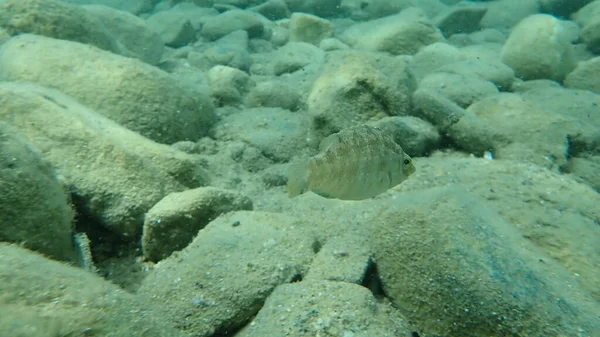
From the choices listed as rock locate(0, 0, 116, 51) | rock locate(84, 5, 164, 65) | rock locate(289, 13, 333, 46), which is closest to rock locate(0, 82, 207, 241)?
rock locate(0, 0, 116, 51)

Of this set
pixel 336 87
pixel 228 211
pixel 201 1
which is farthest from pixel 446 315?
pixel 201 1

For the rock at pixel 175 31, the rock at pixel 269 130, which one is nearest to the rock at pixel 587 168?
the rock at pixel 269 130

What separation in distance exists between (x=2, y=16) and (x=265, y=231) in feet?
18.8

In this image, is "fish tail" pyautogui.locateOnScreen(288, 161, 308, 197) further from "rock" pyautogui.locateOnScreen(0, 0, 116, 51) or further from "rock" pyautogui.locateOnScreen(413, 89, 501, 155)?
"rock" pyautogui.locateOnScreen(0, 0, 116, 51)

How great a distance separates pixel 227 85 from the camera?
622cm

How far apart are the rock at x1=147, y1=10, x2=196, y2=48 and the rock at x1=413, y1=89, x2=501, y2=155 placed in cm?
724

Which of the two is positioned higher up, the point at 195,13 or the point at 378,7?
the point at 378,7

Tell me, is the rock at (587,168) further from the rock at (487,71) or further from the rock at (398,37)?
the rock at (398,37)

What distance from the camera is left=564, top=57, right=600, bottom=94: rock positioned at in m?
6.65

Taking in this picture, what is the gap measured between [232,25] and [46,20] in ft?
15.8

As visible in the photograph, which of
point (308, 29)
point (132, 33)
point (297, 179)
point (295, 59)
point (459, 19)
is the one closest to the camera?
point (297, 179)

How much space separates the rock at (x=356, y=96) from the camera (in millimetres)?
4605

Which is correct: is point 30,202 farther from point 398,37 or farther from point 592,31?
point 592,31

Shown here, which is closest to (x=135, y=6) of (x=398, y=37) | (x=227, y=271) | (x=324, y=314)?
(x=398, y=37)
